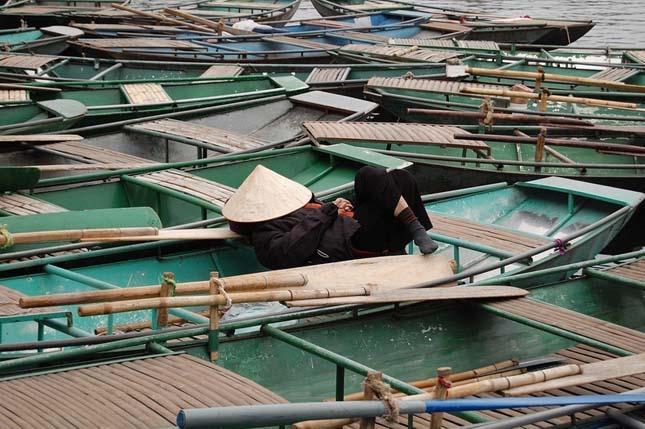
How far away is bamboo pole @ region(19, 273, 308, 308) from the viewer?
18.4 feet

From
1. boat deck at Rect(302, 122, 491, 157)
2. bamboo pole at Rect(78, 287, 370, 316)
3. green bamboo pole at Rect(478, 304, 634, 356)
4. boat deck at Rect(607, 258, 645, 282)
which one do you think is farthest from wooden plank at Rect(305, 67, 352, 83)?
bamboo pole at Rect(78, 287, 370, 316)

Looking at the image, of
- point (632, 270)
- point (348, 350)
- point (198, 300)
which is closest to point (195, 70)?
point (632, 270)

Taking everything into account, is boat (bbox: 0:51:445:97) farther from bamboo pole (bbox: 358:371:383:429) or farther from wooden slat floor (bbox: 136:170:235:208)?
bamboo pole (bbox: 358:371:383:429)

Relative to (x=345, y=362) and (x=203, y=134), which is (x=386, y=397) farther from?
(x=203, y=134)

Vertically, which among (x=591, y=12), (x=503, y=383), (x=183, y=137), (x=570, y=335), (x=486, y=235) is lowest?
(x=570, y=335)

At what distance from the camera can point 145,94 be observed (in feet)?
44.9

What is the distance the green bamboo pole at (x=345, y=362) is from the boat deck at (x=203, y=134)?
16.9 ft

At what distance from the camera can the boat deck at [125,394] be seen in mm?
5051

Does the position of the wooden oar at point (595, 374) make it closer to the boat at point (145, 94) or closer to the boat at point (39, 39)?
the boat at point (145, 94)

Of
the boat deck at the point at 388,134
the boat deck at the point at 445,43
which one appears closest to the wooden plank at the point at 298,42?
the boat deck at the point at 445,43

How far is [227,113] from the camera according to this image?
1335 centimetres

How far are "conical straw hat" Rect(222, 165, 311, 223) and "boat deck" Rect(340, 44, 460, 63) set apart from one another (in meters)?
9.35

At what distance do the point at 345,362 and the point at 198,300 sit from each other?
0.89 metres

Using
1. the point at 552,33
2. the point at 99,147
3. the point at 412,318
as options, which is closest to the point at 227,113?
the point at 99,147
